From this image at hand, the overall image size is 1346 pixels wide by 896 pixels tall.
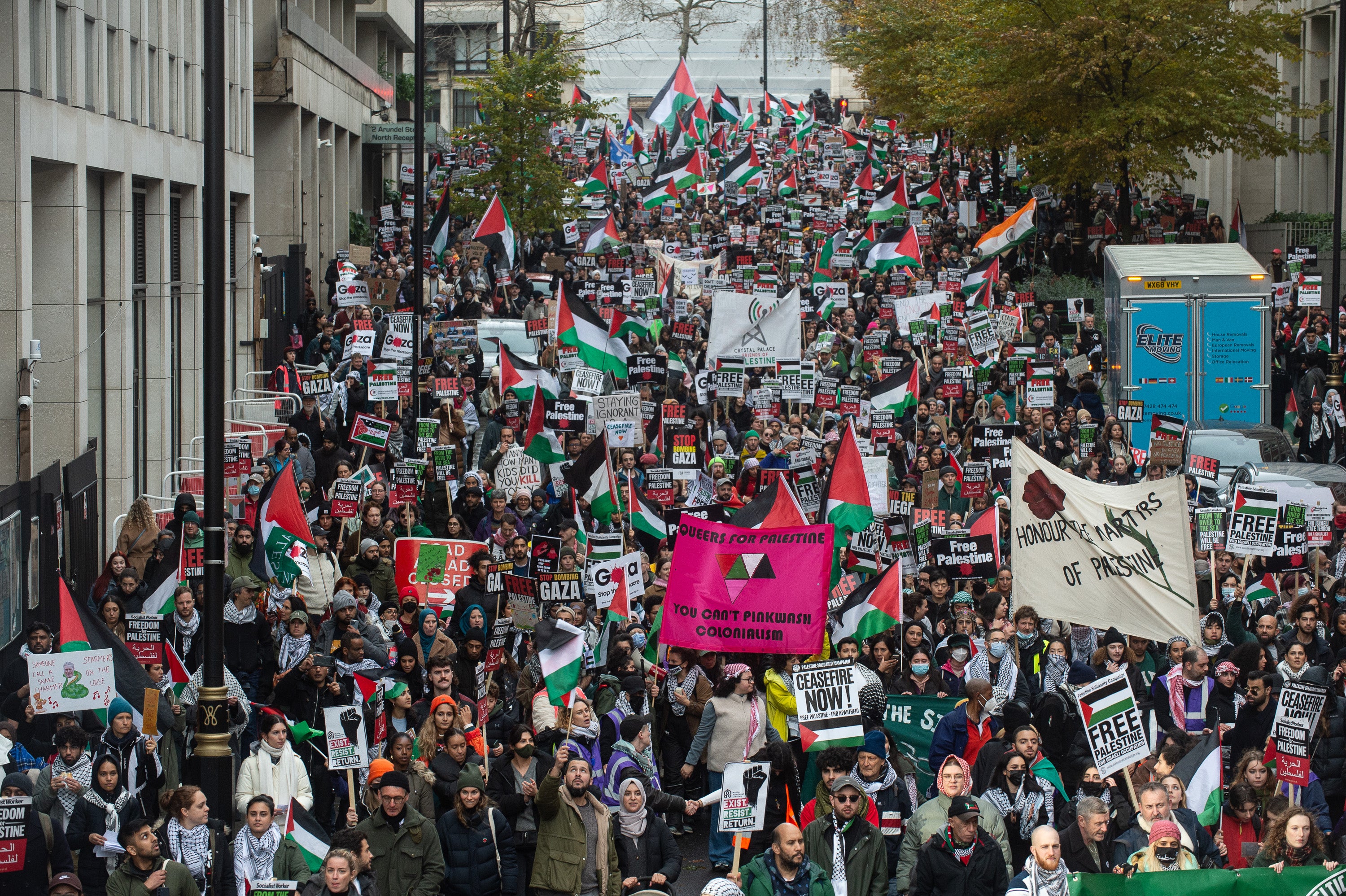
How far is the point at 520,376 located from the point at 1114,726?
12304 mm

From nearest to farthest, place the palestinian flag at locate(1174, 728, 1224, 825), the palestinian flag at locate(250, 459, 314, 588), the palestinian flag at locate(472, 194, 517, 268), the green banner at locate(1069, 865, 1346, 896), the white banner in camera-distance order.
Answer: the green banner at locate(1069, 865, 1346, 896), the palestinian flag at locate(1174, 728, 1224, 825), the palestinian flag at locate(250, 459, 314, 588), the white banner, the palestinian flag at locate(472, 194, 517, 268)

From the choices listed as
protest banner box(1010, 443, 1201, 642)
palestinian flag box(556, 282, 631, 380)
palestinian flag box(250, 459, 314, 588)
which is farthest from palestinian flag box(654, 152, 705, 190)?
protest banner box(1010, 443, 1201, 642)

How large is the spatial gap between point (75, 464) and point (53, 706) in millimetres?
7261

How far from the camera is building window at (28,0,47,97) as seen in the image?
56.4ft

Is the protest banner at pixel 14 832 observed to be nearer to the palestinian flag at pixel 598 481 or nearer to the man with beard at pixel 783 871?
the man with beard at pixel 783 871

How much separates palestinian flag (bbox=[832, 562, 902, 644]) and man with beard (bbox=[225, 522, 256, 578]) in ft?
17.0

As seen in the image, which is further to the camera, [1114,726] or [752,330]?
[752,330]

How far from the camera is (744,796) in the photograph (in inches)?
414

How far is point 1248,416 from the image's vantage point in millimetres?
24781

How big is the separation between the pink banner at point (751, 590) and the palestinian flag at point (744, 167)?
29.8 m

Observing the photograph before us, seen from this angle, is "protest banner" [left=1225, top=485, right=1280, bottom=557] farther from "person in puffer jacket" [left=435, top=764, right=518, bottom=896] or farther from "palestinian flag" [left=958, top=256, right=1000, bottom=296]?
"palestinian flag" [left=958, top=256, right=1000, bottom=296]

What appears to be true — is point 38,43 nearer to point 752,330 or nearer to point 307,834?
point 752,330

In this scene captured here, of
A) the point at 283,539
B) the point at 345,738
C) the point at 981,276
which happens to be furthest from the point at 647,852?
the point at 981,276

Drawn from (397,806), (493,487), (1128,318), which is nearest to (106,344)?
(493,487)
